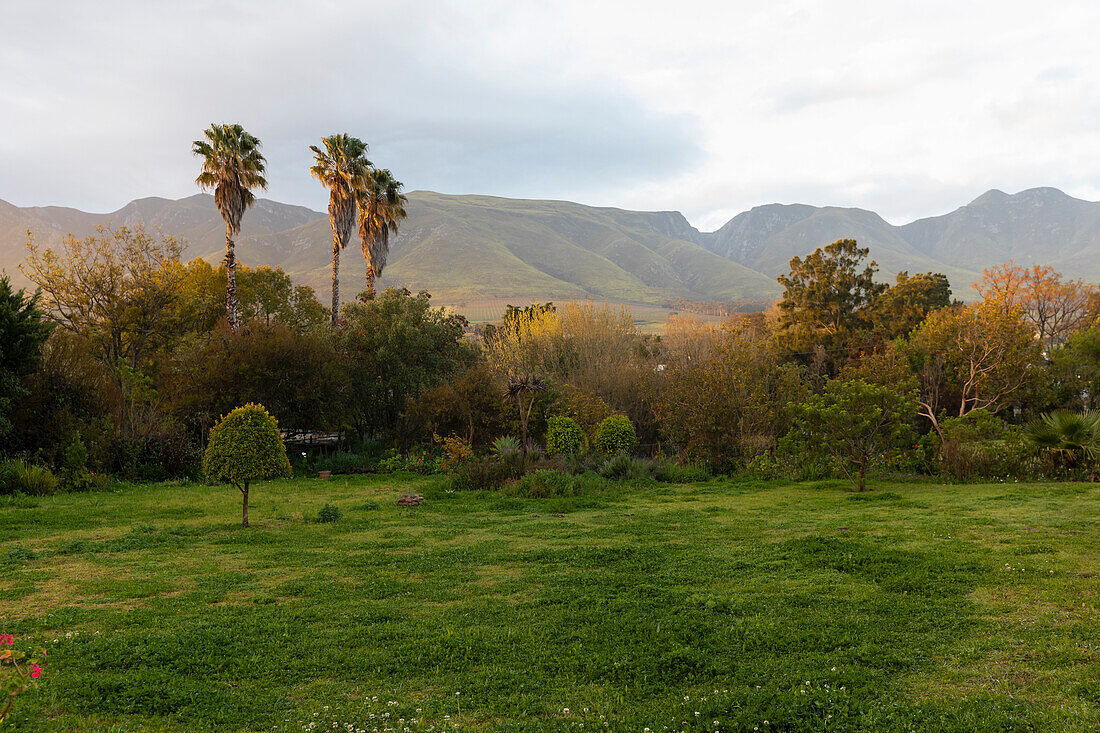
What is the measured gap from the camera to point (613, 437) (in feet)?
65.2

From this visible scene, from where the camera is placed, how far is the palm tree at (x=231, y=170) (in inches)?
1110

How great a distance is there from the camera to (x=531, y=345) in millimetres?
29297

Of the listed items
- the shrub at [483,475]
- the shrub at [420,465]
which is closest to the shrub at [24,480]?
Answer: the shrub at [420,465]

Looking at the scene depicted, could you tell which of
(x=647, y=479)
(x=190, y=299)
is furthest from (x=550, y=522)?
(x=190, y=299)

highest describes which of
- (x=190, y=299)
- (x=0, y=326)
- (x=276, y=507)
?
(x=190, y=299)

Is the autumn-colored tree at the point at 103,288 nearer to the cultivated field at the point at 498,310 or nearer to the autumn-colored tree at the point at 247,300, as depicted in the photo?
the autumn-colored tree at the point at 247,300

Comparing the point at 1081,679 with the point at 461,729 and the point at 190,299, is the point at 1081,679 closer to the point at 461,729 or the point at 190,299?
the point at 461,729

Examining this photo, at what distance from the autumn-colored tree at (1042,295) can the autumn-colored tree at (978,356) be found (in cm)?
1045

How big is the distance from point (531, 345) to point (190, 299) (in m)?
15.5

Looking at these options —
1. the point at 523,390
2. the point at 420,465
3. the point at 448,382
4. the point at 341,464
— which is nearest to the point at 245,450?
the point at 420,465

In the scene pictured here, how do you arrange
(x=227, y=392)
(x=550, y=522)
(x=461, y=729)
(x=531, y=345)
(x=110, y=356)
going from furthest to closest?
(x=531, y=345) < (x=110, y=356) < (x=227, y=392) < (x=550, y=522) < (x=461, y=729)

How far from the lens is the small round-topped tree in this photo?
11.4m

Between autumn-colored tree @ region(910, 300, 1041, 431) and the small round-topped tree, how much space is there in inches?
769

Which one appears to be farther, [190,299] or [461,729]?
[190,299]
